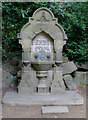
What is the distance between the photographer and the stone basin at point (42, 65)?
440cm

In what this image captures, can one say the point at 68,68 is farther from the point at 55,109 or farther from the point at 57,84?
the point at 55,109

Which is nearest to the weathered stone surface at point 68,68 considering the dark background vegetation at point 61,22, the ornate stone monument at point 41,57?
the dark background vegetation at point 61,22

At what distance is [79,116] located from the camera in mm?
3432

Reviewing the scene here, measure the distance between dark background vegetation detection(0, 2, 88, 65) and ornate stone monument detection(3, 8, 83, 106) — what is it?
5.27 feet

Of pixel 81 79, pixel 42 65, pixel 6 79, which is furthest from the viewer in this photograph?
pixel 81 79

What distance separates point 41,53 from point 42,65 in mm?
430

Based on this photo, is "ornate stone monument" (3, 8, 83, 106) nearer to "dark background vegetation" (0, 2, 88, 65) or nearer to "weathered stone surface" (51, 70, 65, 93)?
"weathered stone surface" (51, 70, 65, 93)

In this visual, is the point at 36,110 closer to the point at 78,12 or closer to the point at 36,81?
the point at 36,81

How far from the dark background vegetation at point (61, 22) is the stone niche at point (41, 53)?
62.2 inches

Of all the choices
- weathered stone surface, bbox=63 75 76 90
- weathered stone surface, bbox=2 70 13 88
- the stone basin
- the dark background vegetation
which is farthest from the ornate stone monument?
the dark background vegetation

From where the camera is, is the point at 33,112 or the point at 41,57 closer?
the point at 33,112

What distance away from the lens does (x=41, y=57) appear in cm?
452

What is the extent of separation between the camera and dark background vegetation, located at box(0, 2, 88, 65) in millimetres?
6020

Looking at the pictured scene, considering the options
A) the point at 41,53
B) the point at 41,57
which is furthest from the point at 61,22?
the point at 41,57
